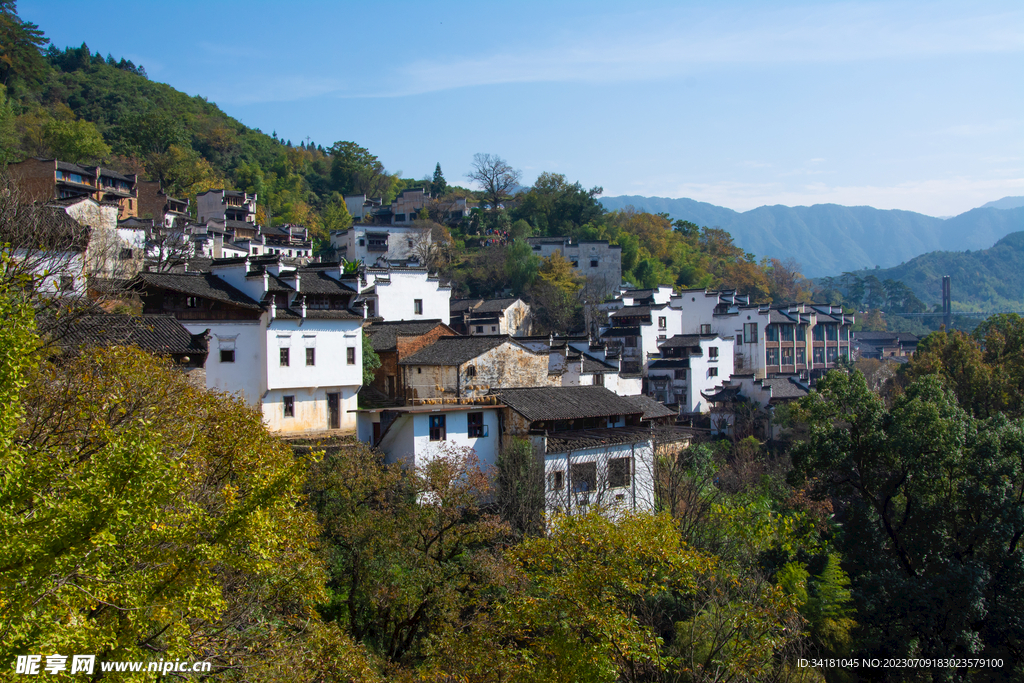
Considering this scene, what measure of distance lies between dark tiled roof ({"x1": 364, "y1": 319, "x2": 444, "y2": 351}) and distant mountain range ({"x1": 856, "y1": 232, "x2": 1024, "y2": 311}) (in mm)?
113605

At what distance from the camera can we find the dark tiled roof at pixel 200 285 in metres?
22.3

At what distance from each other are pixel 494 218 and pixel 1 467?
189 feet

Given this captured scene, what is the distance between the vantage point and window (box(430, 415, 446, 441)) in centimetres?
2220

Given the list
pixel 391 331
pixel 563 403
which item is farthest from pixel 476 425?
pixel 391 331

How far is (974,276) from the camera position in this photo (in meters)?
129

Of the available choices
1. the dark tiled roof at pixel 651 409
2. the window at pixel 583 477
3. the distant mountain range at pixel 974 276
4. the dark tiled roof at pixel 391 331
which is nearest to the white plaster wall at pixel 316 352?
the dark tiled roof at pixel 391 331

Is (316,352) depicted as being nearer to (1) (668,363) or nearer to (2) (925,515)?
(2) (925,515)

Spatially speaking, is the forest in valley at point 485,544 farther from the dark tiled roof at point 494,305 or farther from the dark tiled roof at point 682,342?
the dark tiled roof at point 494,305

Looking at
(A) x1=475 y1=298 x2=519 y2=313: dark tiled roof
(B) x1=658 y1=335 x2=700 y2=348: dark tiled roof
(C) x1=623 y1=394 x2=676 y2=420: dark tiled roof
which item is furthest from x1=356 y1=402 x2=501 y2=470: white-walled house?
(B) x1=658 y1=335 x2=700 y2=348: dark tiled roof

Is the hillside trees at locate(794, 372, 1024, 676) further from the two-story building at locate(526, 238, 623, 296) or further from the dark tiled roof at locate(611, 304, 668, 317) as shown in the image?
the two-story building at locate(526, 238, 623, 296)

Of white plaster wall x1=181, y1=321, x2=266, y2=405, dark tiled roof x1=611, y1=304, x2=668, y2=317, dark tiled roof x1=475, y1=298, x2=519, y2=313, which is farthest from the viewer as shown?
dark tiled roof x1=611, y1=304, x2=668, y2=317

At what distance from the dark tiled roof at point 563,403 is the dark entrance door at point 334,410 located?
553 cm

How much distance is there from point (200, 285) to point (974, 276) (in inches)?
5475

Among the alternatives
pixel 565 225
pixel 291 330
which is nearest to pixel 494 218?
pixel 565 225
